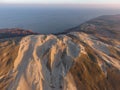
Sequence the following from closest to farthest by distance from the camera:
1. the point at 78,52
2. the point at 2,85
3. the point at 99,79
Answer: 1. the point at 2,85
2. the point at 99,79
3. the point at 78,52

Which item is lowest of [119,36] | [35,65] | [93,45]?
[119,36]

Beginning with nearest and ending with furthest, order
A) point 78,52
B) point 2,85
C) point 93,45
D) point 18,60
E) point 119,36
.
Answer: point 2,85 < point 18,60 < point 78,52 < point 93,45 < point 119,36

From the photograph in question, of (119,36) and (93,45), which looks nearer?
(93,45)

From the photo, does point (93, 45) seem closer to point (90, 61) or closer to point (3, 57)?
point (90, 61)

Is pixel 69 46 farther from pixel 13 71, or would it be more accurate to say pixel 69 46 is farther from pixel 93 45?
pixel 13 71

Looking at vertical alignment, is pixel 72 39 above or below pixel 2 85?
below

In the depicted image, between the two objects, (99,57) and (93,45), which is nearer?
(99,57)

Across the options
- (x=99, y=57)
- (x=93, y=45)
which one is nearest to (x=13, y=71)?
(x=99, y=57)

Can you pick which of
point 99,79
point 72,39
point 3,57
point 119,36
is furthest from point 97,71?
point 119,36

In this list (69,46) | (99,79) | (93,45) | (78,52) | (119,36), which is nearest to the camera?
(99,79)
